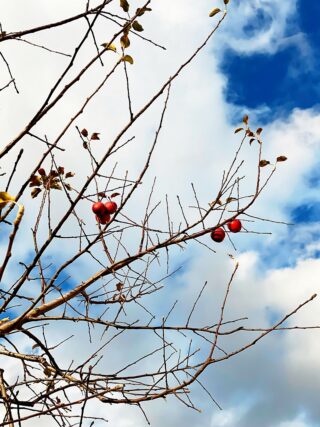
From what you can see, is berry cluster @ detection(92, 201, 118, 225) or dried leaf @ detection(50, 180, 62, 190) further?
berry cluster @ detection(92, 201, 118, 225)

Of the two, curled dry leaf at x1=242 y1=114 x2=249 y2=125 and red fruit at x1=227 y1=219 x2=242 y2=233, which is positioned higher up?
curled dry leaf at x1=242 y1=114 x2=249 y2=125

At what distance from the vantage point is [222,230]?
4.16m

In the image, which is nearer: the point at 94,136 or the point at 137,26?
the point at 137,26

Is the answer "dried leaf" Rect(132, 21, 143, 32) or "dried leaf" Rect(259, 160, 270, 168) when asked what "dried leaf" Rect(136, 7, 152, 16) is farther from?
"dried leaf" Rect(259, 160, 270, 168)

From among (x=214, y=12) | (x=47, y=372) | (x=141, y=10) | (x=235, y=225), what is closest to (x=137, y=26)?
(x=141, y=10)

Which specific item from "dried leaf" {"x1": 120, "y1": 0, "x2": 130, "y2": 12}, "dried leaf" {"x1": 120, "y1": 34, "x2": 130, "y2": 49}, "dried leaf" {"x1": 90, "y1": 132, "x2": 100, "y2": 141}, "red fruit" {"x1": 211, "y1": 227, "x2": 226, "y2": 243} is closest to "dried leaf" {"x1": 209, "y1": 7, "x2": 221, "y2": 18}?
"dried leaf" {"x1": 120, "y1": 0, "x2": 130, "y2": 12}

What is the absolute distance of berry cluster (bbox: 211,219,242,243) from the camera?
408 centimetres

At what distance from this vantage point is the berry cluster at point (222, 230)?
4.08 m

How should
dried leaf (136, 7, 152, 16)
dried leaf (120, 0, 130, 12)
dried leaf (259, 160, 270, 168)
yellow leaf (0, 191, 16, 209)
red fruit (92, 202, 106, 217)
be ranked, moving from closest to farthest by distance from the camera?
1. yellow leaf (0, 191, 16, 209)
2. dried leaf (136, 7, 152, 16)
3. dried leaf (120, 0, 130, 12)
4. red fruit (92, 202, 106, 217)
5. dried leaf (259, 160, 270, 168)

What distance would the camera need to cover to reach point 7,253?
1.38 metres

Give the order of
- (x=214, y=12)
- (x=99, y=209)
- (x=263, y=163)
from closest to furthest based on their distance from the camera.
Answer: (x=214, y=12) < (x=99, y=209) < (x=263, y=163)

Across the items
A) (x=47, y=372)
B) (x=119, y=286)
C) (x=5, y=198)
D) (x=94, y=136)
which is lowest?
(x=5, y=198)

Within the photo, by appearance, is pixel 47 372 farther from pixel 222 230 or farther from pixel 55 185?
pixel 222 230

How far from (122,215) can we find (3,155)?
1.75 metres
